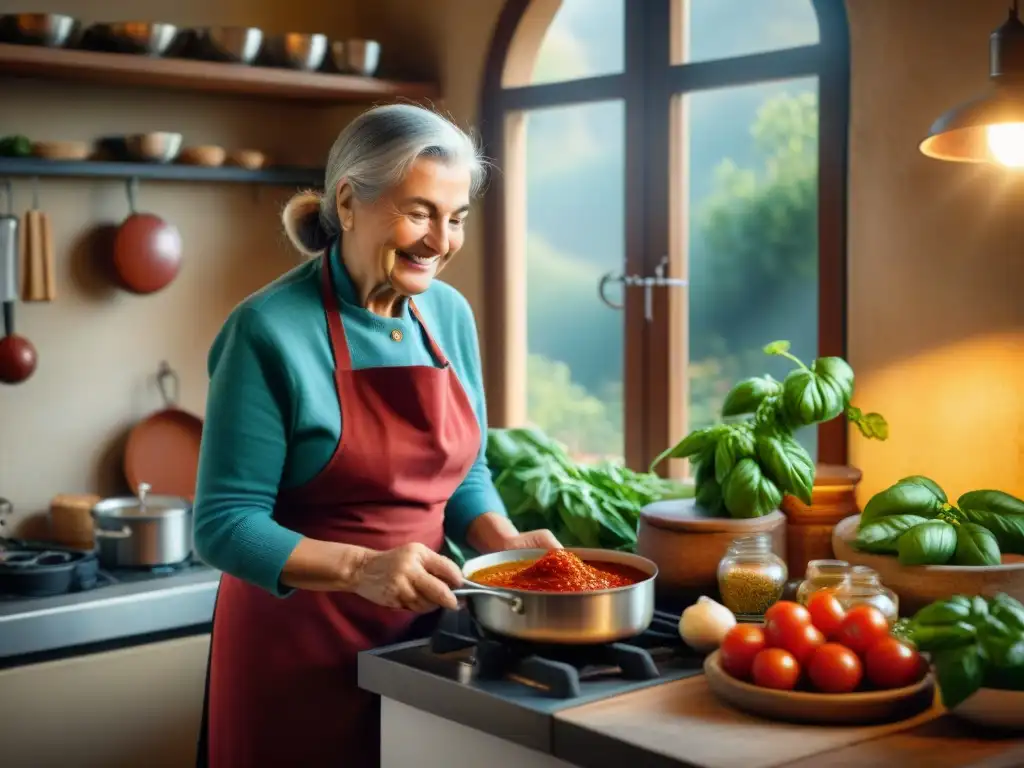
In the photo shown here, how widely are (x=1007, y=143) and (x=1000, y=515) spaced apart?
59 centimetres

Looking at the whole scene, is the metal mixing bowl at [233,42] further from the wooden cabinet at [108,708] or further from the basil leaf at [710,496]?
the basil leaf at [710,496]

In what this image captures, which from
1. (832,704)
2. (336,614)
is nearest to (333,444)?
(336,614)

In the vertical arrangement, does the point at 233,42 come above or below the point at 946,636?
above

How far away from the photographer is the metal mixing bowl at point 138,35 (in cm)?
320

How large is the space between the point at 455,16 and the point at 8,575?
1783 mm

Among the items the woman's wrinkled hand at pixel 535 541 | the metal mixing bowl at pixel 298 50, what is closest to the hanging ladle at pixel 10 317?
the metal mixing bowl at pixel 298 50

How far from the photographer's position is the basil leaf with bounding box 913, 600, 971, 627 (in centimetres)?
155

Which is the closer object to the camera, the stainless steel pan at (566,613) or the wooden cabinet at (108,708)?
the stainless steel pan at (566,613)

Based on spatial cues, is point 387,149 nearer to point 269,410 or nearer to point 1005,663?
point 269,410

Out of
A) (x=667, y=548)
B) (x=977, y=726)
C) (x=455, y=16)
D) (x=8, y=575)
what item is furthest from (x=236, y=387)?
(x=455, y=16)

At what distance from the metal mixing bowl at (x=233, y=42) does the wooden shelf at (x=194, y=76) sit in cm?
3

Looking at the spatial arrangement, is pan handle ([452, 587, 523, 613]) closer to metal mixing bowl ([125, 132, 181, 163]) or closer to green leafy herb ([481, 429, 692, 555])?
green leafy herb ([481, 429, 692, 555])

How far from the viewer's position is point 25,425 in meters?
3.40

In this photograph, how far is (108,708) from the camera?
2.96 m
